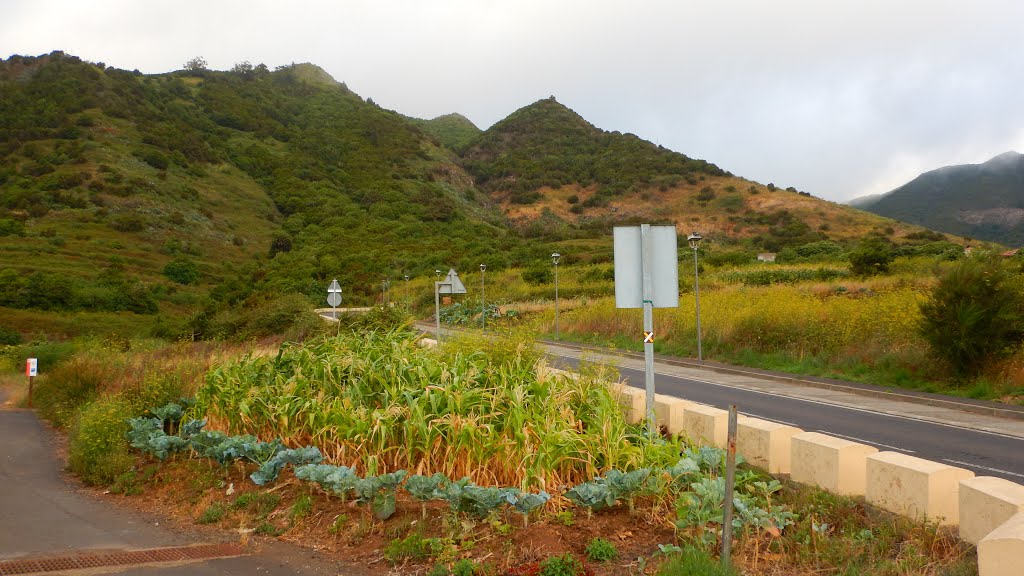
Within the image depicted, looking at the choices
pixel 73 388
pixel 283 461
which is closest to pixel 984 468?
pixel 283 461

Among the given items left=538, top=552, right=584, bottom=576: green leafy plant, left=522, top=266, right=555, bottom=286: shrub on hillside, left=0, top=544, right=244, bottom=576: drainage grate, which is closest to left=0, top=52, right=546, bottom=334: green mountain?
left=522, top=266, right=555, bottom=286: shrub on hillside

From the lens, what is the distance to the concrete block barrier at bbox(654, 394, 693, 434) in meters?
8.30

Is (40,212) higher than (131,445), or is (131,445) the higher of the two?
(40,212)

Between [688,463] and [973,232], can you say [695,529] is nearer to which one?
[688,463]

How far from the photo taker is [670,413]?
844 cm

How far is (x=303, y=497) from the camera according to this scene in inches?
271

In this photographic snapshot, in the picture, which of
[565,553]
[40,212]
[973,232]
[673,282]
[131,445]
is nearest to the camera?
[565,553]

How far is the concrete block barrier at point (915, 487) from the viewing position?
527 centimetres

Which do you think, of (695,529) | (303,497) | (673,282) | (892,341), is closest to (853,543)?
(695,529)

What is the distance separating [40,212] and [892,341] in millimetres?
71329

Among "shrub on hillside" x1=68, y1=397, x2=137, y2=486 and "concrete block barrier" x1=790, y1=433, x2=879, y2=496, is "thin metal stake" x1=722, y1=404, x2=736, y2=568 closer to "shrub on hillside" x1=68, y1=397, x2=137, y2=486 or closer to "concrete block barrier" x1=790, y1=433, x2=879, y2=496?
"concrete block barrier" x1=790, y1=433, x2=879, y2=496

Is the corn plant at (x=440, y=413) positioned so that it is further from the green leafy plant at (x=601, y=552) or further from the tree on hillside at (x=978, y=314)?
the tree on hillside at (x=978, y=314)

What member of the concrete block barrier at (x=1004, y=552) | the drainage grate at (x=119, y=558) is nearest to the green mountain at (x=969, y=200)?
the concrete block barrier at (x=1004, y=552)

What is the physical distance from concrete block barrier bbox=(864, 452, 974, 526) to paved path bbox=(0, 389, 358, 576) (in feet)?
13.1
